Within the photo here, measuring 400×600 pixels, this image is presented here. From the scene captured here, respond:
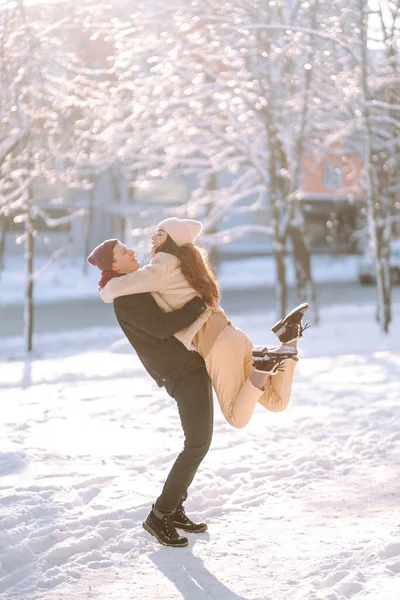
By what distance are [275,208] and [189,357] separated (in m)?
11.6

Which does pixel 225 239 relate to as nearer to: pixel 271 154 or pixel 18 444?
pixel 271 154

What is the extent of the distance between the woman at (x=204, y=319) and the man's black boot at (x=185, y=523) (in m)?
0.74

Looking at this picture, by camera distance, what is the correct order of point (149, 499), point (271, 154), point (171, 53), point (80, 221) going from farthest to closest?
point (80, 221) → point (271, 154) → point (171, 53) → point (149, 499)

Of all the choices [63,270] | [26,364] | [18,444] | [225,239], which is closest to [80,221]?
[63,270]

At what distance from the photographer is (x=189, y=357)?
185 inches

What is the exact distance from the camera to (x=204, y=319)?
4699 mm

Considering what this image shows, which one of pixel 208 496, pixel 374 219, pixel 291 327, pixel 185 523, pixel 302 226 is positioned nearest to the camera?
pixel 291 327

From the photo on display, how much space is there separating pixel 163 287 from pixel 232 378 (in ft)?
2.07

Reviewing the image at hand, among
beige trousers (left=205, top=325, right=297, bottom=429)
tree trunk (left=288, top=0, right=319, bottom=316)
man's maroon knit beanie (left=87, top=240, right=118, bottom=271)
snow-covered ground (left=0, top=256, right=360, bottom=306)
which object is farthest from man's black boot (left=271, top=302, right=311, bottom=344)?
snow-covered ground (left=0, top=256, right=360, bottom=306)

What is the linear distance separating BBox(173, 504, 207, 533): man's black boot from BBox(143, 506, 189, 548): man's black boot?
18 cm

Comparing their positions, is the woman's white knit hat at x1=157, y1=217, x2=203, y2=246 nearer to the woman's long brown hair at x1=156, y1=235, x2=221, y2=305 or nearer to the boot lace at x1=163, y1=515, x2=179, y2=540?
the woman's long brown hair at x1=156, y1=235, x2=221, y2=305

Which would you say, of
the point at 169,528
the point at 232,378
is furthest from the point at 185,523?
the point at 232,378

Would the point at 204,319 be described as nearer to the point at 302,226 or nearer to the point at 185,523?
the point at 185,523

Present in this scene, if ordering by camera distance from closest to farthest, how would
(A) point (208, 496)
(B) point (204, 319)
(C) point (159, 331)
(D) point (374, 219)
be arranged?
(C) point (159, 331)
(B) point (204, 319)
(A) point (208, 496)
(D) point (374, 219)
